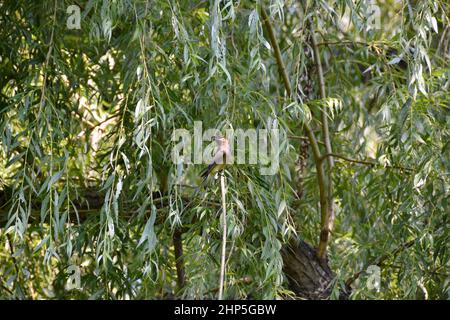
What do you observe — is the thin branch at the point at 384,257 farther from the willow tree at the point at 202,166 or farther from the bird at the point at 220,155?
the bird at the point at 220,155

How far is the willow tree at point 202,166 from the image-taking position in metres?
2.08

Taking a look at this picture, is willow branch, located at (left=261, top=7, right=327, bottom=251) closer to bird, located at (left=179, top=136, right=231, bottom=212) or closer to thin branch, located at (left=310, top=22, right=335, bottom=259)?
thin branch, located at (left=310, top=22, right=335, bottom=259)

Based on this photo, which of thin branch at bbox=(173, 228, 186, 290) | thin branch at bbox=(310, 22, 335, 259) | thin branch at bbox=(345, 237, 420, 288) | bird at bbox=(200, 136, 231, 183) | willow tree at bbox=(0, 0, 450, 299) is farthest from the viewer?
thin branch at bbox=(310, 22, 335, 259)

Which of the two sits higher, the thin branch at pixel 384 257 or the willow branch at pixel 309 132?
the willow branch at pixel 309 132

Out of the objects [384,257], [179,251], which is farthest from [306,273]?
[179,251]

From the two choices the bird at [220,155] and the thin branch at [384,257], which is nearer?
the bird at [220,155]

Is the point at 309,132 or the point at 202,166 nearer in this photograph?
the point at 202,166

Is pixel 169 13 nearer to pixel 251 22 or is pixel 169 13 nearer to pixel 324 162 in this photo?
pixel 251 22

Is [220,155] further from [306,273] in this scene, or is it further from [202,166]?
[306,273]

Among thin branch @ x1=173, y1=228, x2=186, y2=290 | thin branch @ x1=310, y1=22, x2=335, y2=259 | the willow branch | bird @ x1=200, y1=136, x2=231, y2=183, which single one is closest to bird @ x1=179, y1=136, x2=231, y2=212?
bird @ x1=200, y1=136, x2=231, y2=183

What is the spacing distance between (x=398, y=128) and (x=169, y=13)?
739 millimetres

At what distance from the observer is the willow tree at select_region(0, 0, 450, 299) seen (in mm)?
2076

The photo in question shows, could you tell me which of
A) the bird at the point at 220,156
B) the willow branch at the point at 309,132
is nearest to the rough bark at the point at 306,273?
the willow branch at the point at 309,132

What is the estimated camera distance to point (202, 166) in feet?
7.67
